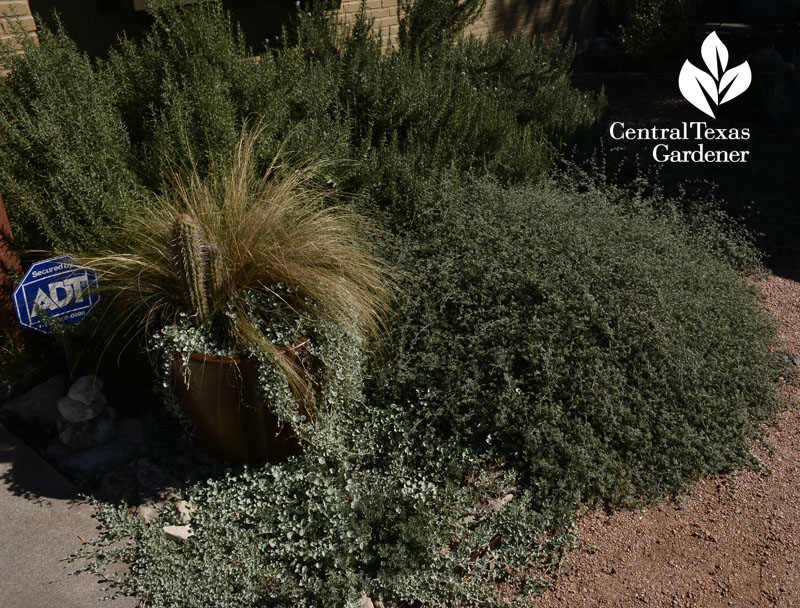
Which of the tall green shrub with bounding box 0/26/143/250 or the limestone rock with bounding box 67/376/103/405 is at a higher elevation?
the tall green shrub with bounding box 0/26/143/250

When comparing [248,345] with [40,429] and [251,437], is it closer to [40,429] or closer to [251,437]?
[251,437]

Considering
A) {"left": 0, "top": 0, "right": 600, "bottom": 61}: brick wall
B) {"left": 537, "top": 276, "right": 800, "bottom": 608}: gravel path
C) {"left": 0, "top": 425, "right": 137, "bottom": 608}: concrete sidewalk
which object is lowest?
{"left": 537, "top": 276, "right": 800, "bottom": 608}: gravel path

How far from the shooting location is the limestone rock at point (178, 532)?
302 cm

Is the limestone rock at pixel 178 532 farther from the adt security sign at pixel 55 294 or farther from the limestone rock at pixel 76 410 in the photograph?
the adt security sign at pixel 55 294

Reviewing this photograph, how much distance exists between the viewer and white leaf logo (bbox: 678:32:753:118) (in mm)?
8698

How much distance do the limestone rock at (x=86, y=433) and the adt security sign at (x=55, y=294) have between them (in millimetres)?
497

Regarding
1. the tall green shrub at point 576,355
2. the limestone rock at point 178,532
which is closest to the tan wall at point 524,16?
the tall green shrub at point 576,355

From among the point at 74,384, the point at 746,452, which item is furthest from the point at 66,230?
the point at 746,452

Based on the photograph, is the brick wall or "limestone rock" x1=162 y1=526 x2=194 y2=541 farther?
the brick wall

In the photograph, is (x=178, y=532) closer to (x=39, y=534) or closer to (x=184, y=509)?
(x=184, y=509)

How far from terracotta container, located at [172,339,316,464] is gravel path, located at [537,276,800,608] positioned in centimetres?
137

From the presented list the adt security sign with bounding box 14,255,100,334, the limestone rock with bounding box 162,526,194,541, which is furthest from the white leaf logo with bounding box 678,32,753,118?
the limestone rock with bounding box 162,526,194,541

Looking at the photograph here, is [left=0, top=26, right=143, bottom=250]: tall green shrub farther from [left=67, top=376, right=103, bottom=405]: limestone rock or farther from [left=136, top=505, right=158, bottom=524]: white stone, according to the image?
[left=136, top=505, right=158, bottom=524]: white stone

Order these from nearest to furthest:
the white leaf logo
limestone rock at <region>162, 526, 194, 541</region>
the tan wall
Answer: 1. limestone rock at <region>162, 526, 194, 541</region>
2. the tan wall
3. the white leaf logo
